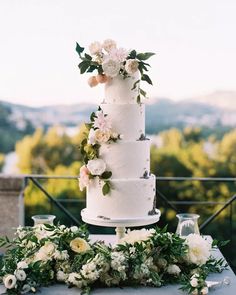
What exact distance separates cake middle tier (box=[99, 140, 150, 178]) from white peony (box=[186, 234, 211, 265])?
0.44 m

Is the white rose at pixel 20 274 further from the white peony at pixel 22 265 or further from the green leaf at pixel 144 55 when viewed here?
the green leaf at pixel 144 55

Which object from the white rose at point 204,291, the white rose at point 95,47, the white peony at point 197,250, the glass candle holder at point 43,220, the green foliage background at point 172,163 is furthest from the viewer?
the green foliage background at point 172,163

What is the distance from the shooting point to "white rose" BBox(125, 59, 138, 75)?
139 inches

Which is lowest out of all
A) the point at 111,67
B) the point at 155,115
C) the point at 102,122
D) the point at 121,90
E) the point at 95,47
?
the point at 102,122

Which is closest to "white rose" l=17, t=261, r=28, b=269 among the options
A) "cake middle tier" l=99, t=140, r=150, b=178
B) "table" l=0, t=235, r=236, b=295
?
"table" l=0, t=235, r=236, b=295

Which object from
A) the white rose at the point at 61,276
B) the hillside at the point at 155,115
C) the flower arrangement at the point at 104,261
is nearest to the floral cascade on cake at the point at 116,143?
the flower arrangement at the point at 104,261

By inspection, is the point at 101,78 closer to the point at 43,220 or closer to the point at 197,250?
the point at 43,220

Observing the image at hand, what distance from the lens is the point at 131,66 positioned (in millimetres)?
3541

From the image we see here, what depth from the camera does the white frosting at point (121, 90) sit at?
365 centimetres

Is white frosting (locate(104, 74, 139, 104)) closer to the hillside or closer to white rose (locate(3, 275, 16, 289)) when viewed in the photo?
white rose (locate(3, 275, 16, 289))

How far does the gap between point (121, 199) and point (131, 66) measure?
686mm

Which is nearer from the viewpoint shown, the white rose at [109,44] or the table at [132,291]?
the table at [132,291]

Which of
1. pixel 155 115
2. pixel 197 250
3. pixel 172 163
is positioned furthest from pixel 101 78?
pixel 155 115

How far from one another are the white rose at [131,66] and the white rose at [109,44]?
129mm
